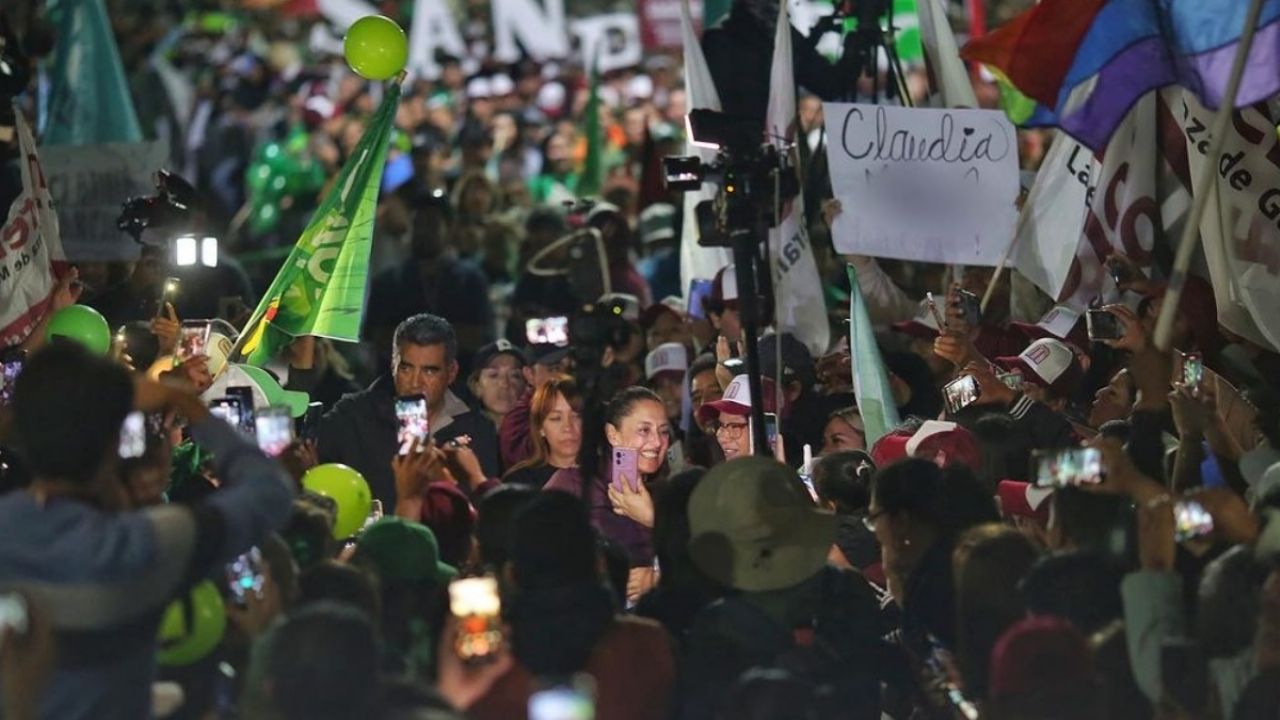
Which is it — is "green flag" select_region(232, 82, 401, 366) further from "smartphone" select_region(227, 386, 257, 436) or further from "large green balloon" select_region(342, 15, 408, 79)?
"smartphone" select_region(227, 386, 257, 436)

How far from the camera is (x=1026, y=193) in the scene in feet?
37.0

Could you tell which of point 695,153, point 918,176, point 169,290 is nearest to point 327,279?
point 169,290

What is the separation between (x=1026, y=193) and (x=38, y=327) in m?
4.37

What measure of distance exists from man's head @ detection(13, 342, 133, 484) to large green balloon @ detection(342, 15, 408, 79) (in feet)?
16.7

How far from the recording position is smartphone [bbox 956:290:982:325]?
9.84m

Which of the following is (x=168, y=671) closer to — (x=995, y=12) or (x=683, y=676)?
(x=683, y=676)

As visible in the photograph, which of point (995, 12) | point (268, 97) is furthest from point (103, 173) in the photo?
point (995, 12)

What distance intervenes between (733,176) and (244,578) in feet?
10.4

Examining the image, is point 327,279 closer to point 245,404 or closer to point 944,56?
point 245,404

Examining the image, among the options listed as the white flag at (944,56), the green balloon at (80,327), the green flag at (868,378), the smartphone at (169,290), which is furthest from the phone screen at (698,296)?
the green balloon at (80,327)

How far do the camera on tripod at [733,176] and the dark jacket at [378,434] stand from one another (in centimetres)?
117

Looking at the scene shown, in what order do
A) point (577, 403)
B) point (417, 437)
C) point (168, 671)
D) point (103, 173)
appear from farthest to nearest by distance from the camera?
point (103, 173) < point (577, 403) < point (417, 437) < point (168, 671)

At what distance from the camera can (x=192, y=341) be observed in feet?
28.2

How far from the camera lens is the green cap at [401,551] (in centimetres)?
639
